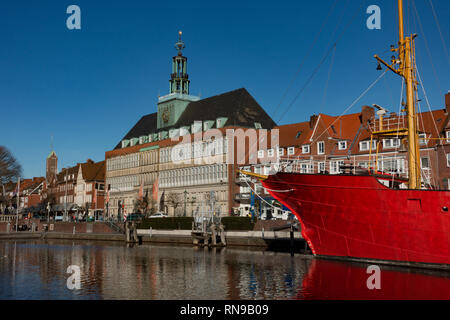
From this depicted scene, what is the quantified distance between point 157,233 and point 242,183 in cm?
1501

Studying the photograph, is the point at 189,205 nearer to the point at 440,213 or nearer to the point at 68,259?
the point at 68,259

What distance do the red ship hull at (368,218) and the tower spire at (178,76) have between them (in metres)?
64.8

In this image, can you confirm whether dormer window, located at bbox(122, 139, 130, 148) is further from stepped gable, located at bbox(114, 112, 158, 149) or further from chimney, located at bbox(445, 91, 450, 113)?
chimney, located at bbox(445, 91, 450, 113)

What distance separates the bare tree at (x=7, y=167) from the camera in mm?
82938

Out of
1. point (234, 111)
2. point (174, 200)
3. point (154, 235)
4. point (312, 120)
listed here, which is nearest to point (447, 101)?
point (312, 120)

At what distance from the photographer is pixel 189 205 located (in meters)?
82.0

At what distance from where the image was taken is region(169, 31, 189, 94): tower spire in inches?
3775

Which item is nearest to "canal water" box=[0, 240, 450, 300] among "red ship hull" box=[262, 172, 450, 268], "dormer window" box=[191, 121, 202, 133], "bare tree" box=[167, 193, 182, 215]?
"red ship hull" box=[262, 172, 450, 268]

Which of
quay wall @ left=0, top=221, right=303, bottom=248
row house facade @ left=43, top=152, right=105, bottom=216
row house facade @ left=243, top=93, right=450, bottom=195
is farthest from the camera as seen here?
row house facade @ left=43, top=152, right=105, bottom=216

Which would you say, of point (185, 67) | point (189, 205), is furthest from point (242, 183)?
point (185, 67)

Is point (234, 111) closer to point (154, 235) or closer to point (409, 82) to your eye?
point (154, 235)

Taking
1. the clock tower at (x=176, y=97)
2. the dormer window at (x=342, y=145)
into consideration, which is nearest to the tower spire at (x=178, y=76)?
the clock tower at (x=176, y=97)

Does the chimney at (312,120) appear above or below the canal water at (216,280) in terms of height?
above

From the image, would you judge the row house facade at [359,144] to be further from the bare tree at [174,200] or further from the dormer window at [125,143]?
the dormer window at [125,143]
